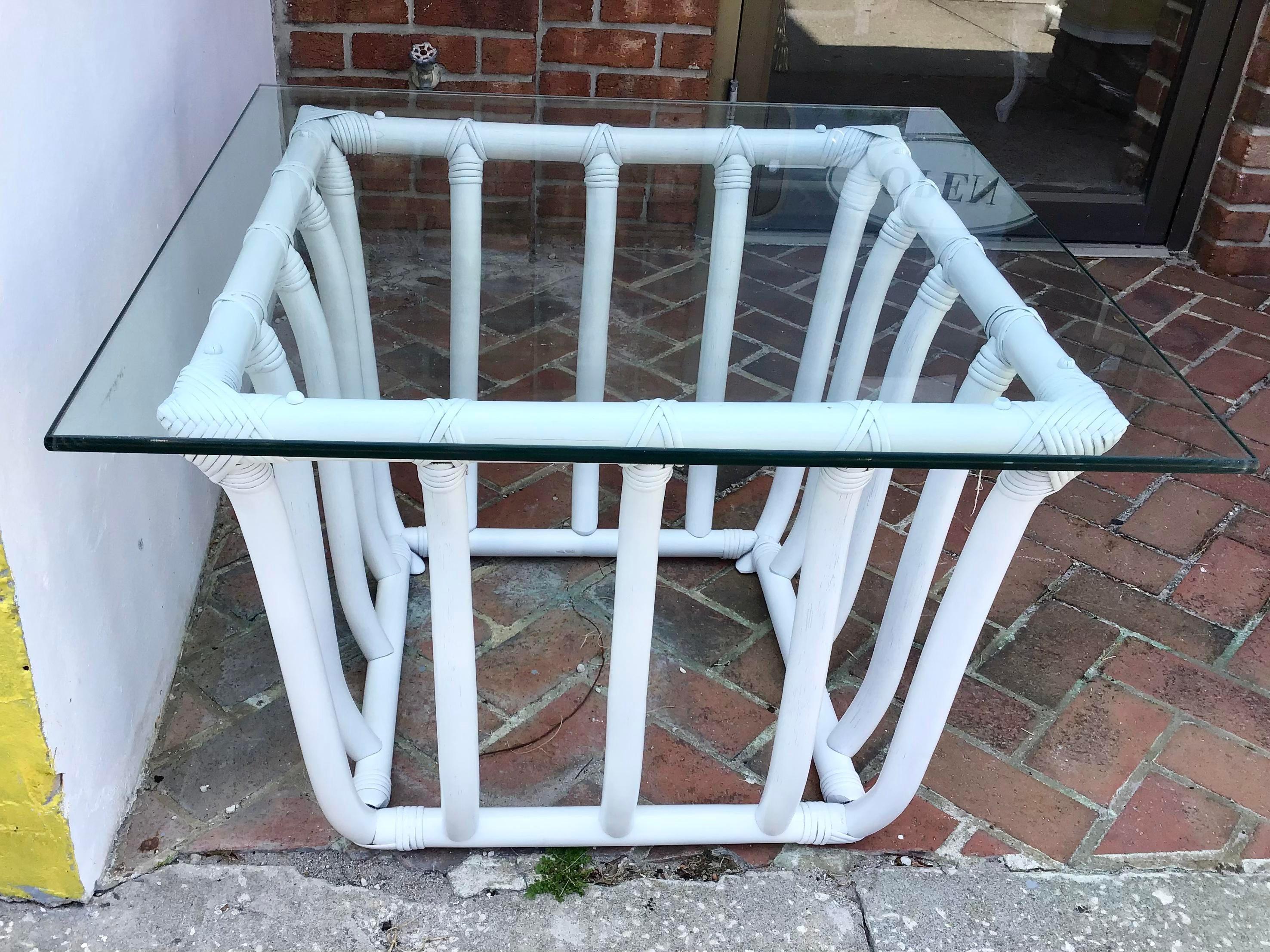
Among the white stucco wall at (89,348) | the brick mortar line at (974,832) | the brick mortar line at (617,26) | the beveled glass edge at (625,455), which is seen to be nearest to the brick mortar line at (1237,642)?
the brick mortar line at (974,832)

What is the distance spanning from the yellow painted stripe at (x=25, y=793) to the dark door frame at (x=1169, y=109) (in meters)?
2.32

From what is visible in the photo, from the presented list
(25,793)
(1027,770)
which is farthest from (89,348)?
(1027,770)

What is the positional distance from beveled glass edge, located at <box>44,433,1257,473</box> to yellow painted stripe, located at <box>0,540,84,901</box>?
1.03 ft

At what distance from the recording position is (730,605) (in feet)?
6.48

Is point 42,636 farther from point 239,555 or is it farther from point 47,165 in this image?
point 239,555

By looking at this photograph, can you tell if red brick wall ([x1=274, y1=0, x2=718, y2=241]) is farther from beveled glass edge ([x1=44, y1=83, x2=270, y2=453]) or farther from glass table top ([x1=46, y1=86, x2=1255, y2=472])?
beveled glass edge ([x1=44, y1=83, x2=270, y2=453])

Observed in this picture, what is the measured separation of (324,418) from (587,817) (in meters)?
0.75

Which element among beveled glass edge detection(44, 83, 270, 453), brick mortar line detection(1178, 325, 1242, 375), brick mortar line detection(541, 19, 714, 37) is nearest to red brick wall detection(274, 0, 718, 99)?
brick mortar line detection(541, 19, 714, 37)

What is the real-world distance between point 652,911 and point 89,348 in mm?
981

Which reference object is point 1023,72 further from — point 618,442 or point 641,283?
point 618,442

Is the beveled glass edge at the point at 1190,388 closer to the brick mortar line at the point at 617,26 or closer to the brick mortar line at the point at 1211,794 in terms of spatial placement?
the brick mortar line at the point at 1211,794

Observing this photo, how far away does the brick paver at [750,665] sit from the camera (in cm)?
152

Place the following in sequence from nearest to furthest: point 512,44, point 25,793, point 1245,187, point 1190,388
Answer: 1. point 1190,388
2. point 25,793
3. point 512,44
4. point 1245,187

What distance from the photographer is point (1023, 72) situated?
3.28m
